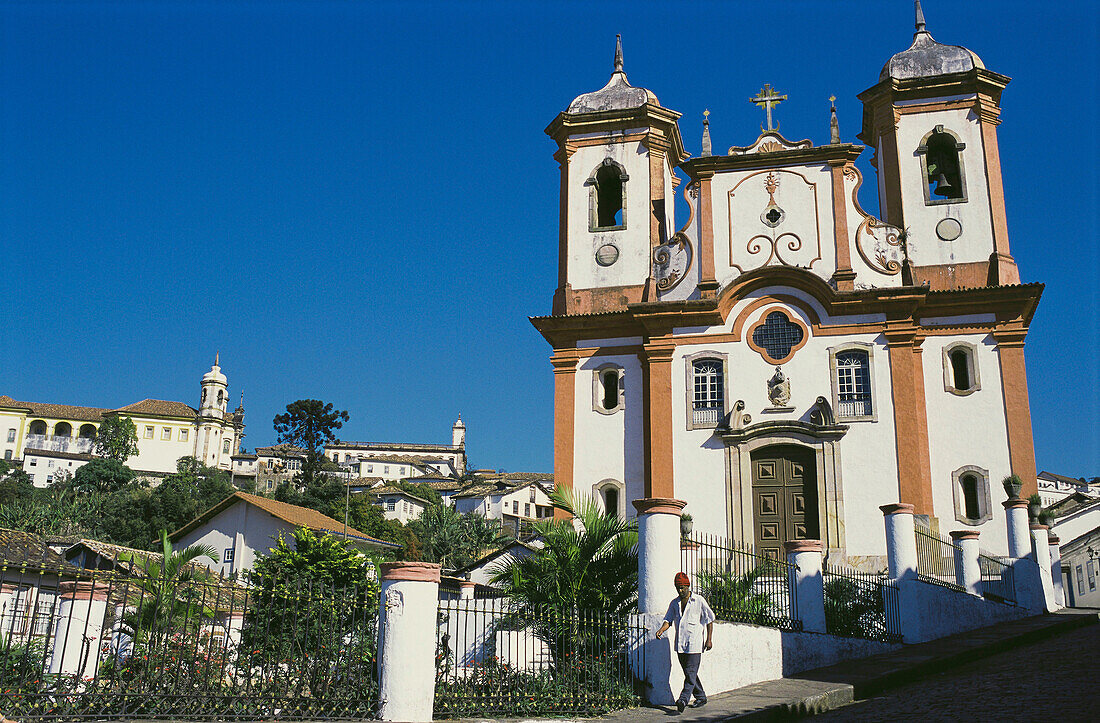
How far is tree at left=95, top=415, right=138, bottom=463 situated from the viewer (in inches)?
4109

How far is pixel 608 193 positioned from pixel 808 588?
1506cm

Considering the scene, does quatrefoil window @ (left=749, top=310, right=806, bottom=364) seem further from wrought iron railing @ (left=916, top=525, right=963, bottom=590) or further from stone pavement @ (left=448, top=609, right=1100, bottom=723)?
stone pavement @ (left=448, top=609, right=1100, bottom=723)

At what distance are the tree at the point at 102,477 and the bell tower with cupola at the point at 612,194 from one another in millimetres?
76424

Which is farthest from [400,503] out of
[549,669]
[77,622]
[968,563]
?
[549,669]

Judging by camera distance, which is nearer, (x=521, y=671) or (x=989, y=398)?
(x=521, y=671)

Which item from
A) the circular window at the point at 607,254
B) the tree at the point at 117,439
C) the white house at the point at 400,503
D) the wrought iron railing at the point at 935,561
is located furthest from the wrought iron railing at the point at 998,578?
the tree at the point at 117,439

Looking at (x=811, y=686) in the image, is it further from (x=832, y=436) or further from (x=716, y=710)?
(x=832, y=436)

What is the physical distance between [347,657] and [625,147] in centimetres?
1858

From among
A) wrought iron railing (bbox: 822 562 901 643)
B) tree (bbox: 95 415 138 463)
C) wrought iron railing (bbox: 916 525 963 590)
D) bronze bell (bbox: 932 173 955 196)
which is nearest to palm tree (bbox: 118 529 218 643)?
wrought iron railing (bbox: 822 562 901 643)

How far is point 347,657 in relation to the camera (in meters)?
9.95

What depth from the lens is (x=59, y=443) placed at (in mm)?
110938

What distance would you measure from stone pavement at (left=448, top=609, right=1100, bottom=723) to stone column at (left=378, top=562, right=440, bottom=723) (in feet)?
3.00

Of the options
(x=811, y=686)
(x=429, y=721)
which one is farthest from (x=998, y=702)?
(x=429, y=721)

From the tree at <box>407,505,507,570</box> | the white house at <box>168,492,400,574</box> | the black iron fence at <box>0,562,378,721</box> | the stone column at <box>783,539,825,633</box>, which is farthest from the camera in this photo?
the tree at <box>407,505,507,570</box>
